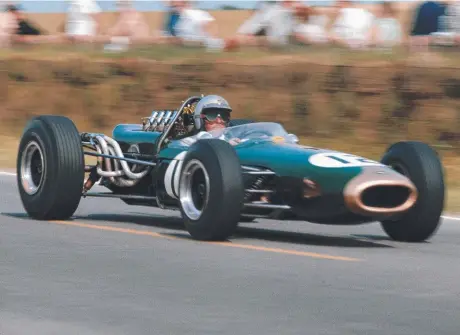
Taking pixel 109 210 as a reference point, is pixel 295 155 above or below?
above

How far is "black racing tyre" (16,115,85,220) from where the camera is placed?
10.3 meters

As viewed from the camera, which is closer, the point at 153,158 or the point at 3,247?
the point at 3,247

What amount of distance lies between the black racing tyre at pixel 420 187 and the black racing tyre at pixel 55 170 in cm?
273

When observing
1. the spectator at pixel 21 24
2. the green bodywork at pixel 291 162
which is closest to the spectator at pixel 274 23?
the spectator at pixel 21 24

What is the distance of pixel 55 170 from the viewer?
33.8 ft

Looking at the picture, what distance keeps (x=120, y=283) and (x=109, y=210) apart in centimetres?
520

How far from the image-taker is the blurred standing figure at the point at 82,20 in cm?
1997

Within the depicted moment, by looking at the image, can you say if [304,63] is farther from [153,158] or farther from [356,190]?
[356,190]

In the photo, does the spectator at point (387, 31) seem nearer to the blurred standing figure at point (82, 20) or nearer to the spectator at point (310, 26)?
the spectator at point (310, 26)

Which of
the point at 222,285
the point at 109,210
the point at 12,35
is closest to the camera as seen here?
the point at 222,285

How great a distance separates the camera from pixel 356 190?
8680 mm

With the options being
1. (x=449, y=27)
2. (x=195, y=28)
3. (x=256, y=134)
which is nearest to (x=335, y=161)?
(x=256, y=134)

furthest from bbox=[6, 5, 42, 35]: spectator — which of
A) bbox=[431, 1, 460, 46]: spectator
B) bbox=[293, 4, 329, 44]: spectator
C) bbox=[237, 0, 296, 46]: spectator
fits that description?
bbox=[431, 1, 460, 46]: spectator

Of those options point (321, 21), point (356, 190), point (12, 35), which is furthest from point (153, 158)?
point (12, 35)
